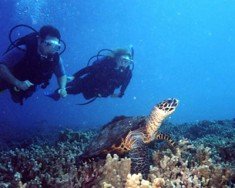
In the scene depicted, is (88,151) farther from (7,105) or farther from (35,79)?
(7,105)

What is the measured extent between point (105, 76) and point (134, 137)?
6.44 m

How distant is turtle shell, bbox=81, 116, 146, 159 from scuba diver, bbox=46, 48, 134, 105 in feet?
18.2

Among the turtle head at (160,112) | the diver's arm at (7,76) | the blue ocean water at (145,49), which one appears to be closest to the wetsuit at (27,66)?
the diver's arm at (7,76)

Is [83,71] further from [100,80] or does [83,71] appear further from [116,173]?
[116,173]

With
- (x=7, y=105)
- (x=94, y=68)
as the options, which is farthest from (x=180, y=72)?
(x=94, y=68)

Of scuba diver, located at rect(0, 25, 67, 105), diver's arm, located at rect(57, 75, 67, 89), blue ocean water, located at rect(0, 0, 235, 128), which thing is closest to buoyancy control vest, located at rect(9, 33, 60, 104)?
scuba diver, located at rect(0, 25, 67, 105)

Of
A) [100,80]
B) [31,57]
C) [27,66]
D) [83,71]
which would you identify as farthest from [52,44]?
[83,71]

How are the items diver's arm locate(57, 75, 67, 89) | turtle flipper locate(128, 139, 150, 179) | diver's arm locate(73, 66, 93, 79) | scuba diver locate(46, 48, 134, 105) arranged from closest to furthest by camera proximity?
turtle flipper locate(128, 139, 150, 179) < diver's arm locate(57, 75, 67, 89) < scuba diver locate(46, 48, 134, 105) < diver's arm locate(73, 66, 93, 79)

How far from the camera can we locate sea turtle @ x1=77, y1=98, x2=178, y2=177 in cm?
475

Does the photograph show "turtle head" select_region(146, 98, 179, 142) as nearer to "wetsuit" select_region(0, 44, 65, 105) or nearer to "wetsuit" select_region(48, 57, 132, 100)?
"wetsuit" select_region(0, 44, 65, 105)

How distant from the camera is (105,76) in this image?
11.3 metres

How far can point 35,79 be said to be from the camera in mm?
9172

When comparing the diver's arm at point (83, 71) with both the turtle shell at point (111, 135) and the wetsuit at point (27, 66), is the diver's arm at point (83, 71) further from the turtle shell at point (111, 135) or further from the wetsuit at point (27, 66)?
the turtle shell at point (111, 135)

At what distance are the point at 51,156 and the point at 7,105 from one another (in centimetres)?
5872
